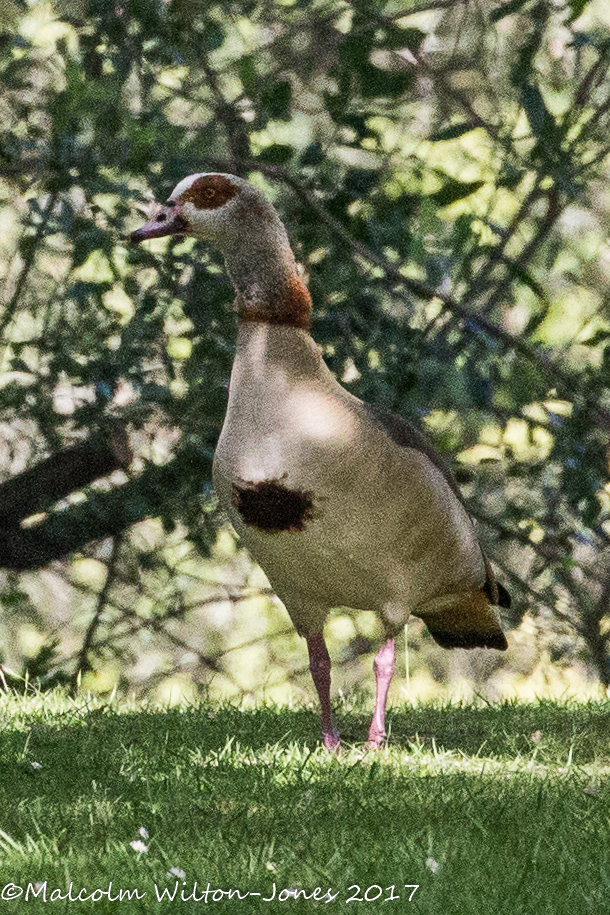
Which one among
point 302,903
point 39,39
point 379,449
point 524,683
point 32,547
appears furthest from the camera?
point 524,683

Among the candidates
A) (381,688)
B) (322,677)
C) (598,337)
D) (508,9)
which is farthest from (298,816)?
(508,9)

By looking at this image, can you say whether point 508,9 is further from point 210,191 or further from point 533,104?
point 210,191

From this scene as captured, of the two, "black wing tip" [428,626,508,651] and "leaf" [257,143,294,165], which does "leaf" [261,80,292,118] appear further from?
"black wing tip" [428,626,508,651]

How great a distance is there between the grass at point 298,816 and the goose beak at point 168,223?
1.69 metres

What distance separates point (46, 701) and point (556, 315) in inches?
98.9

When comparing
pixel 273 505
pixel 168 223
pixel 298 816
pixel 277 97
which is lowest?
pixel 298 816

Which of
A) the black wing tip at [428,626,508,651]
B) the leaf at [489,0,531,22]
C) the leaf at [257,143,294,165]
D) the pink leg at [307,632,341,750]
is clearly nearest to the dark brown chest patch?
the pink leg at [307,632,341,750]

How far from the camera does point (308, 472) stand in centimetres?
437

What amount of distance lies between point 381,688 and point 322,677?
9.8 inches

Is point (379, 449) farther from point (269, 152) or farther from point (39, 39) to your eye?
point (39, 39)

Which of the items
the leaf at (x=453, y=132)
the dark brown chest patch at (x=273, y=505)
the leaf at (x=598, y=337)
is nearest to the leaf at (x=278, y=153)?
the leaf at (x=453, y=132)

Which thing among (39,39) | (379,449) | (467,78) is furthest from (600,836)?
(467,78)

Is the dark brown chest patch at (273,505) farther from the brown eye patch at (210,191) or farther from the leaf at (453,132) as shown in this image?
the leaf at (453,132)

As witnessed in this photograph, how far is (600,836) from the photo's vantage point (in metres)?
3.27
